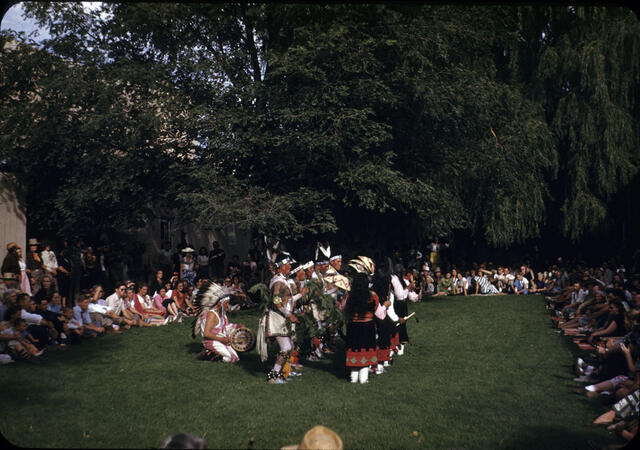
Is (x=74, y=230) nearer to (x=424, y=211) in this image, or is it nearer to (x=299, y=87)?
(x=299, y=87)

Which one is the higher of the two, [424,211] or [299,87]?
[299,87]

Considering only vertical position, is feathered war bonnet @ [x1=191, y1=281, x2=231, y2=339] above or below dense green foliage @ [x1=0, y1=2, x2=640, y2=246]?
below

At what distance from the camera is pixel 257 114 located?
682 inches

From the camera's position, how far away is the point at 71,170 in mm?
17875

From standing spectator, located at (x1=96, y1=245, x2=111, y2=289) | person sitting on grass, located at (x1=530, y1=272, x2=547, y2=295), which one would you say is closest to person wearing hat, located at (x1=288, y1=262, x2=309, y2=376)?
standing spectator, located at (x1=96, y1=245, x2=111, y2=289)

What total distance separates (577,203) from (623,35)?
6359 millimetres

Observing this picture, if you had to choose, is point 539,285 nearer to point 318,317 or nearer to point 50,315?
point 318,317

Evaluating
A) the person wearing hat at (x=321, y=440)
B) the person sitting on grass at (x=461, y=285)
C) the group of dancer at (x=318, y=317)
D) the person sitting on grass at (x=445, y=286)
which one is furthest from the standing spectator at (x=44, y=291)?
the person sitting on grass at (x=461, y=285)

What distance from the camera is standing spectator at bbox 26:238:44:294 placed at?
14555 mm

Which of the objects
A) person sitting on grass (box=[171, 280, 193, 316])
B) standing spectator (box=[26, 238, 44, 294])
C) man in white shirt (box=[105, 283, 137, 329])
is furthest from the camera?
person sitting on grass (box=[171, 280, 193, 316])

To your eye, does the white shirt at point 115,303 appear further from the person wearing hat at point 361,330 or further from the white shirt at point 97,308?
the person wearing hat at point 361,330

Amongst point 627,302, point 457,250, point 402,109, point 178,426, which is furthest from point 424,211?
point 178,426

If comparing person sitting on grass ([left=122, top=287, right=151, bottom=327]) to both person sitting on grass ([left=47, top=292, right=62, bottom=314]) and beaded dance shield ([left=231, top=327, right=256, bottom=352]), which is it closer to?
person sitting on grass ([left=47, top=292, right=62, bottom=314])

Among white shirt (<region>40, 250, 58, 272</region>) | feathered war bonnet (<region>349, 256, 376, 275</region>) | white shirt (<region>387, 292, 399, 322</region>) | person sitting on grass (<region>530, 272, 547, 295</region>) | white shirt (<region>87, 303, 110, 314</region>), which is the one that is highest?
feathered war bonnet (<region>349, 256, 376, 275</region>)
